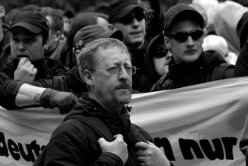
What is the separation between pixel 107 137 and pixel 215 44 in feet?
13.4

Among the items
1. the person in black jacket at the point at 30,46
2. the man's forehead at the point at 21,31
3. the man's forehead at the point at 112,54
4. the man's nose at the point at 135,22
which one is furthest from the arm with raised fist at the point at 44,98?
the man's nose at the point at 135,22

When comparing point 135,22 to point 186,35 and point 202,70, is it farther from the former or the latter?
point 202,70

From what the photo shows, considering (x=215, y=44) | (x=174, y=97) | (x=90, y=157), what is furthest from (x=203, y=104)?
(x=215, y=44)

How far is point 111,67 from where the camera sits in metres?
4.85

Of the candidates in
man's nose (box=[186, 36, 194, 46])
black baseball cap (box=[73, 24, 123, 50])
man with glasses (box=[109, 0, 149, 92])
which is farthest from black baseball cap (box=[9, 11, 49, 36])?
man's nose (box=[186, 36, 194, 46])

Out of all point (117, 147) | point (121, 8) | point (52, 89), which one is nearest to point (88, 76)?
point (117, 147)

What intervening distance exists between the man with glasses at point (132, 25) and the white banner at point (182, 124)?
4.22ft

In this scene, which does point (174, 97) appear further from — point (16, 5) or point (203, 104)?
point (16, 5)

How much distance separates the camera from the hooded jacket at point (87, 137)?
4574 millimetres

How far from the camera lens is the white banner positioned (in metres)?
6.05

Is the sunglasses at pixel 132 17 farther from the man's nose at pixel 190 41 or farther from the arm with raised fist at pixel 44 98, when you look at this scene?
the arm with raised fist at pixel 44 98

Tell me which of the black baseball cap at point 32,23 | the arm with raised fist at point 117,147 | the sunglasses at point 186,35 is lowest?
the arm with raised fist at point 117,147

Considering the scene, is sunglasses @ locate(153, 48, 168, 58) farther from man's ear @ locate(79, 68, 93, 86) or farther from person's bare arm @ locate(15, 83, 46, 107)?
man's ear @ locate(79, 68, 93, 86)

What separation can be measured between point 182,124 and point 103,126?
162cm
